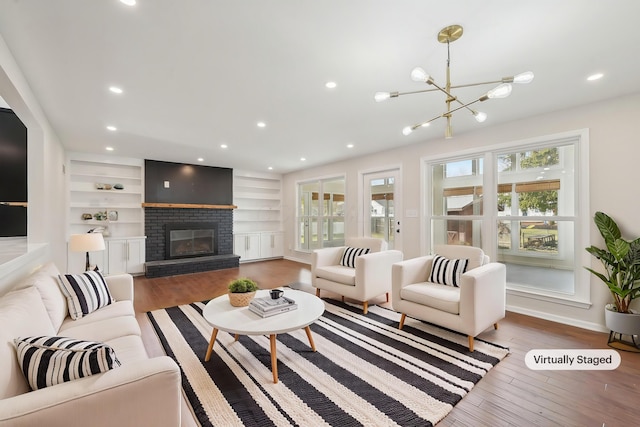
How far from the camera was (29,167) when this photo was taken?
9.35ft

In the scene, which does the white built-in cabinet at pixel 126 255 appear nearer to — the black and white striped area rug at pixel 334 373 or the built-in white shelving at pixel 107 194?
the built-in white shelving at pixel 107 194

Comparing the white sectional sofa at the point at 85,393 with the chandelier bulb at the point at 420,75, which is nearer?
the white sectional sofa at the point at 85,393

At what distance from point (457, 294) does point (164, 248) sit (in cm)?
558

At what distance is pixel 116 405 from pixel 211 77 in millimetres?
2307

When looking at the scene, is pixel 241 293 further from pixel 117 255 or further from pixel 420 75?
pixel 117 255

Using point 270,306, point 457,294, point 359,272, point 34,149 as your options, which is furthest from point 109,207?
point 457,294

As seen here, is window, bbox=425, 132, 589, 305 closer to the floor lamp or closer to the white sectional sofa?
the white sectional sofa

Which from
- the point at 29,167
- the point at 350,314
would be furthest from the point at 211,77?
the point at 350,314

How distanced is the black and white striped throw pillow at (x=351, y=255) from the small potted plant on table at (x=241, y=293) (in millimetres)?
1727

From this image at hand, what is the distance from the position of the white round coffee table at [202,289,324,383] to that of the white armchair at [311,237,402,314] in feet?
2.97

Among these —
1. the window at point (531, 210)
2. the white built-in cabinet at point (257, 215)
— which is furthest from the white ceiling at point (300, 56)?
the white built-in cabinet at point (257, 215)

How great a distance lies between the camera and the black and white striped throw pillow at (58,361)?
1098 mm

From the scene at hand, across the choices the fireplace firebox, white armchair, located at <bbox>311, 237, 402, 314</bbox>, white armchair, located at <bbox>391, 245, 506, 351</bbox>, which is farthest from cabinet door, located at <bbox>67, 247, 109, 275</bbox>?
white armchair, located at <bbox>391, 245, 506, 351</bbox>

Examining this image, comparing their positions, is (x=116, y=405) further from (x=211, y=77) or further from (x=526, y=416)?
(x=211, y=77)
